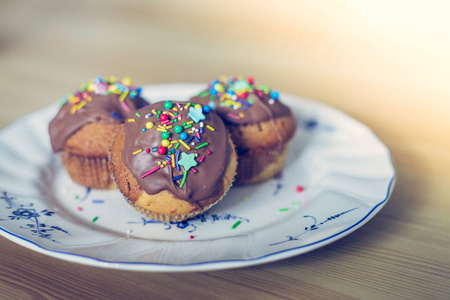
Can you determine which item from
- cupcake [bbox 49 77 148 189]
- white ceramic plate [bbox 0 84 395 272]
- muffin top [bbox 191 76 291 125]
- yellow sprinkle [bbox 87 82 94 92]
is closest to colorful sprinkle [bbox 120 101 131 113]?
cupcake [bbox 49 77 148 189]

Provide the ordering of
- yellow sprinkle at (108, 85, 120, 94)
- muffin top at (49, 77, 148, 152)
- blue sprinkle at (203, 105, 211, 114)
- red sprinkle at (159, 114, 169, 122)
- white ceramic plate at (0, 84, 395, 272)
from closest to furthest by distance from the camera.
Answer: white ceramic plate at (0, 84, 395, 272)
red sprinkle at (159, 114, 169, 122)
blue sprinkle at (203, 105, 211, 114)
muffin top at (49, 77, 148, 152)
yellow sprinkle at (108, 85, 120, 94)

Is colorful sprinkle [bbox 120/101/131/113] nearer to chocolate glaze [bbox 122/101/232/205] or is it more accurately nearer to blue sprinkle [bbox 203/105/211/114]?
chocolate glaze [bbox 122/101/232/205]

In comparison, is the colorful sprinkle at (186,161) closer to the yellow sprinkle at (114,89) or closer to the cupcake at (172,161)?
the cupcake at (172,161)

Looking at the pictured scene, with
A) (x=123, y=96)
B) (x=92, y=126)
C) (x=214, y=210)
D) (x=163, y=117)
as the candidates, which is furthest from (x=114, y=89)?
(x=214, y=210)

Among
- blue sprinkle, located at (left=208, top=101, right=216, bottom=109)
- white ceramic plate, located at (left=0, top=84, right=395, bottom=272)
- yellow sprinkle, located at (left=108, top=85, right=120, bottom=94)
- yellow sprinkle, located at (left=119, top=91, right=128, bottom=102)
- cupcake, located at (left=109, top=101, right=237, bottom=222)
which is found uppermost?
yellow sprinkle, located at (left=108, top=85, right=120, bottom=94)

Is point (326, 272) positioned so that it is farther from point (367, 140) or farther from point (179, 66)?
point (179, 66)

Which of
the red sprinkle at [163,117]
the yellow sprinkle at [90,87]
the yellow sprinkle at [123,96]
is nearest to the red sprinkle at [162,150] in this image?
the red sprinkle at [163,117]

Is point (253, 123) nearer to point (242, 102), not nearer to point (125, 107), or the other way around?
point (242, 102)

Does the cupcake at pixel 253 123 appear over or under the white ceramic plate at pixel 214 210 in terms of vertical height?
over
